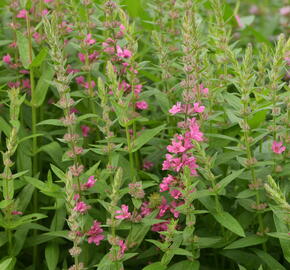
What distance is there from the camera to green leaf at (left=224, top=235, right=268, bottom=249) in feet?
8.34

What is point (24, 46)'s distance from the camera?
122 inches

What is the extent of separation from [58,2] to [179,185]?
1462 millimetres

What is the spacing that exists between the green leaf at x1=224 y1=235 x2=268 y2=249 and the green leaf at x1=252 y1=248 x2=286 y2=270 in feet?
0.22

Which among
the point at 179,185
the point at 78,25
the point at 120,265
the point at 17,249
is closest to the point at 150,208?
the point at 179,185

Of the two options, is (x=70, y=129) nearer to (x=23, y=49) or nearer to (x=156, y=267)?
(x=156, y=267)

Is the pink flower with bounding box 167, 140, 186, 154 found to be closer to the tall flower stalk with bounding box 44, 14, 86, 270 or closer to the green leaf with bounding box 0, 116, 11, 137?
the tall flower stalk with bounding box 44, 14, 86, 270

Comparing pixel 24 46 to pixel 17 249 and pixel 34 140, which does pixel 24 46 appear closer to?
pixel 34 140

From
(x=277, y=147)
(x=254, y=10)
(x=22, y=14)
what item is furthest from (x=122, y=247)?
(x=254, y=10)

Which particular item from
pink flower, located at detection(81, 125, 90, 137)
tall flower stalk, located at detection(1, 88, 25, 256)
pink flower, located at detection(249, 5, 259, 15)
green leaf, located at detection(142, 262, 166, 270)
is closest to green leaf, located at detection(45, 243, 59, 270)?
tall flower stalk, located at detection(1, 88, 25, 256)

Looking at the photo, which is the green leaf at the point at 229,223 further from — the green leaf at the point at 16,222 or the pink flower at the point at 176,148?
the green leaf at the point at 16,222

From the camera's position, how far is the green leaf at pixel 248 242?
8.34ft

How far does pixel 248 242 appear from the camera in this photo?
256cm

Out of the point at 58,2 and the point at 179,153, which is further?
the point at 58,2

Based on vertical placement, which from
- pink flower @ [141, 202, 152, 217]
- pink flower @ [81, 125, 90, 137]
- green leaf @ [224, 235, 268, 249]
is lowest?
green leaf @ [224, 235, 268, 249]
